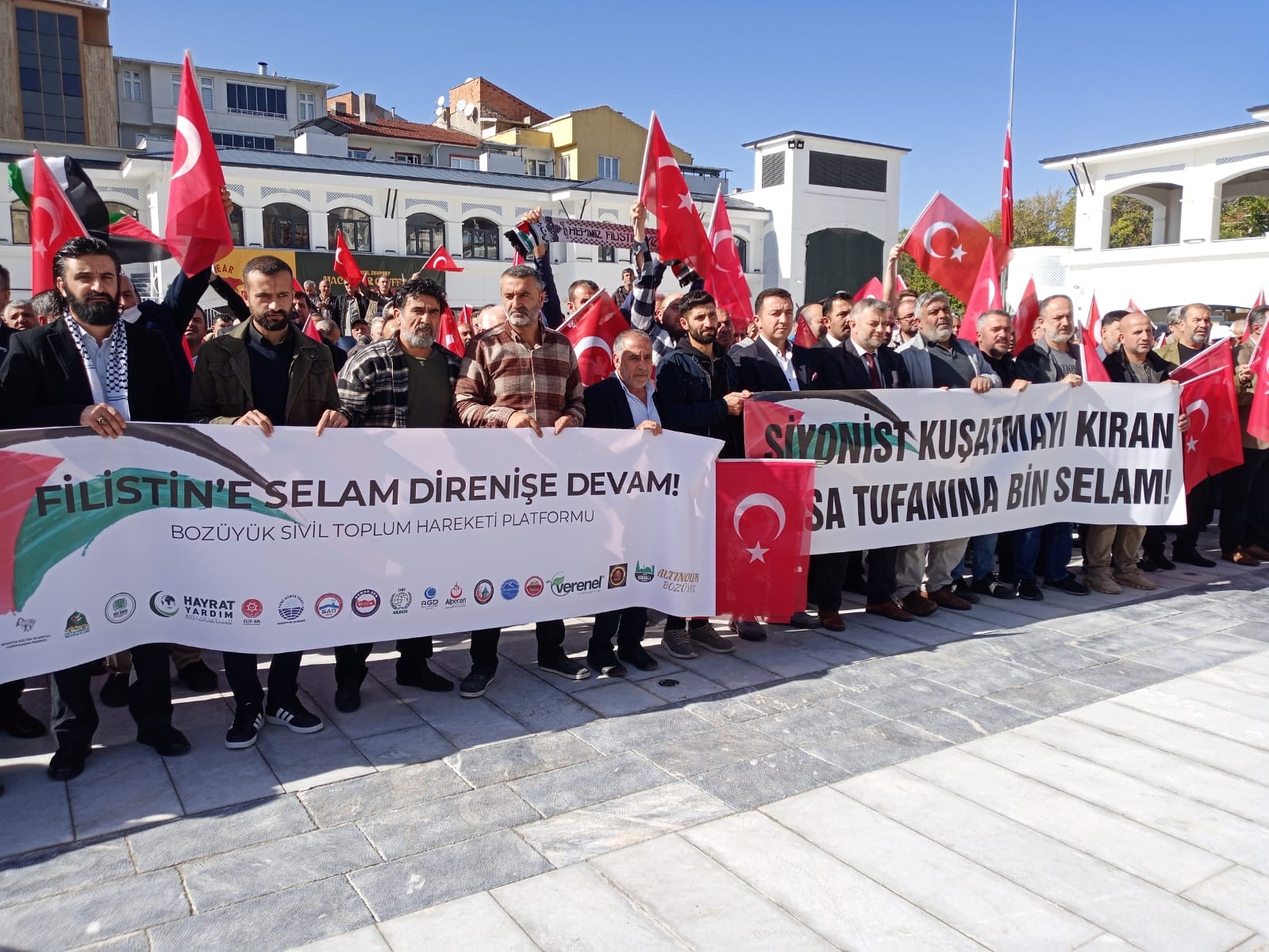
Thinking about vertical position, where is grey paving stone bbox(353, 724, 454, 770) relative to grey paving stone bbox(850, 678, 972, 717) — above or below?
above

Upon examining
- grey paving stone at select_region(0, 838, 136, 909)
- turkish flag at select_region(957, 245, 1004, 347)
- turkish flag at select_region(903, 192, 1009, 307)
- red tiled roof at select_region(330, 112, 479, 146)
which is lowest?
grey paving stone at select_region(0, 838, 136, 909)

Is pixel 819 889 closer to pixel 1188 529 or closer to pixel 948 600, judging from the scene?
pixel 948 600

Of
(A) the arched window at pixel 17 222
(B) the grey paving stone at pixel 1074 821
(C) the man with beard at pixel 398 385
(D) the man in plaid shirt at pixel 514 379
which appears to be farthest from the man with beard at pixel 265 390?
(A) the arched window at pixel 17 222

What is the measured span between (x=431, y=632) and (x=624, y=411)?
153 centimetres

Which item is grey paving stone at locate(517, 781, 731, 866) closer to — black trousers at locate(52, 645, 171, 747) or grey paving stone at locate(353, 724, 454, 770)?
grey paving stone at locate(353, 724, 454, 770)

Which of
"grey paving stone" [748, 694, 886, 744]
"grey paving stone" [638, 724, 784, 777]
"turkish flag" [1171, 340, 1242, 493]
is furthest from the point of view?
"turkish flag" [1171, 340, 1242, 493]

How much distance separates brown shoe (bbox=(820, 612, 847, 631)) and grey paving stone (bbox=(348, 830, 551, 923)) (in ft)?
10.1

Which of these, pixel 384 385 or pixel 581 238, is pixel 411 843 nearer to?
pixel 384 385

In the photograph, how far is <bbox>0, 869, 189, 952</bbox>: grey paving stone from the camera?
280 centimetres

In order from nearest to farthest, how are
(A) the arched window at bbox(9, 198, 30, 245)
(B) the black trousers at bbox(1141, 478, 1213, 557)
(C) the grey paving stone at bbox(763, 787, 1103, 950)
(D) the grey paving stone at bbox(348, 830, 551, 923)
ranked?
(C) the grey paving stone at bbox(763, 787, 1103, 950)
(D) the grey paving stone at bbox(348, 830, 551, 923)
(B) the black trousers at bbox(1141, 478, 1213, 557)
(A) the arched window at bbox(9, 198, 30, 245)

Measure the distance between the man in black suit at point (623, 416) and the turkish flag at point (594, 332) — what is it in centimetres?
175

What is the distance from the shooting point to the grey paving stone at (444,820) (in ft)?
11.0

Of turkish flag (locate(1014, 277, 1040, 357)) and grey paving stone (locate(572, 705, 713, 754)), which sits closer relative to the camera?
grey paving stone (locate(572, 705, 713, 754))

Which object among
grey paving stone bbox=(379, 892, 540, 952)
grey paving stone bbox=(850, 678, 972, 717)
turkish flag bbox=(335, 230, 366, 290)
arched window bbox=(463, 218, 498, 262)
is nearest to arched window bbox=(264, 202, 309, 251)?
arched window bbox=(463, 218, 498, 262)
